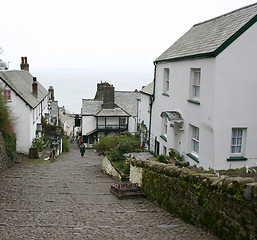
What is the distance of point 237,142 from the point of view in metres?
11.7

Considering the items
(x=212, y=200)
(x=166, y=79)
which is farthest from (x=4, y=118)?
(x=212, y=200)

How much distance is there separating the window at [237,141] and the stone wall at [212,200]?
351 cm

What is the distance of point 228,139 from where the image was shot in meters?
11.4

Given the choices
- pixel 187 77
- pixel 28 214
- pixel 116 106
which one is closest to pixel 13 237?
pixel 28 214

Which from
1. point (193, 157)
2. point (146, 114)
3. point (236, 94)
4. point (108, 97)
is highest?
point (236, 94)

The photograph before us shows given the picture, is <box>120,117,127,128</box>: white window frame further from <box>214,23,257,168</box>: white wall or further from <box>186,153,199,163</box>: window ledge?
<box>214,23,257,168</box>: white wall

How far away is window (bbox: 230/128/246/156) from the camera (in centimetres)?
1159

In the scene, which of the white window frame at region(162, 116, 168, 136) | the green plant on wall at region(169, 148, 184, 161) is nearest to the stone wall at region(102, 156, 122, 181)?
the green plant on wall at region(169, 148, 184, 161)

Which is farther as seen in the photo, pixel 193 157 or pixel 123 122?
pixel 123 122

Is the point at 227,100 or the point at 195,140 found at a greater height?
the point at 227,100

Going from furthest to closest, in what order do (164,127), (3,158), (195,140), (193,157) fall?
1. (3,158)
2. (164,127)
3. (195,140)
4. (193,157)

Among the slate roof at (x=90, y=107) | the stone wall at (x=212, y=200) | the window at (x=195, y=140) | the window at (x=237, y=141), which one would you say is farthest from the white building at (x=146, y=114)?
the slate roof at (x=90, y=107)

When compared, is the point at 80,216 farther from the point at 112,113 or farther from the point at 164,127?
the point at 112,113

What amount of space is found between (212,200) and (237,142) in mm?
5736
